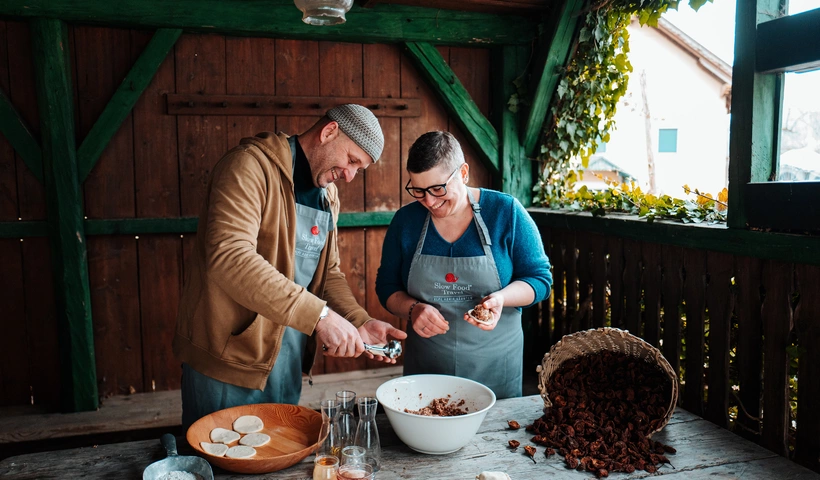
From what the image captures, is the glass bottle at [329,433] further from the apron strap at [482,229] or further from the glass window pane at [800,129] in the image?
the glass window pane at [800,129]

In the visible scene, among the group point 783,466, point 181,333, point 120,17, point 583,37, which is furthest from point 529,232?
point 120,17

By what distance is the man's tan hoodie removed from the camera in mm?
1919

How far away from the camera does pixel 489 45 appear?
4.47 metres

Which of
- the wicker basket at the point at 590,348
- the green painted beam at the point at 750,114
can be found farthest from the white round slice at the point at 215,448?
the green painted beam at the point at 750,114

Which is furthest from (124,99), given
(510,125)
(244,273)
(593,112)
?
(593,112)

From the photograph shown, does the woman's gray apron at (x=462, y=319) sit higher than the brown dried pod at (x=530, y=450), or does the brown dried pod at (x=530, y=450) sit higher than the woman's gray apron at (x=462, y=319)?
the woman's gray apron at (x=462, y=319)

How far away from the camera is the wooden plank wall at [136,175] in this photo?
12.4ft

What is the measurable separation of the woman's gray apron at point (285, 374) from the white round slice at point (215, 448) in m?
0.56

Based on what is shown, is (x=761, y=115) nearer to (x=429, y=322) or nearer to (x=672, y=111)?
(x=429, y=322)

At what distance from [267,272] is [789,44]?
214 centimetres

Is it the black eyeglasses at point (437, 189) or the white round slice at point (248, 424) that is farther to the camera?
the black eyeglasses at point (437, 189)

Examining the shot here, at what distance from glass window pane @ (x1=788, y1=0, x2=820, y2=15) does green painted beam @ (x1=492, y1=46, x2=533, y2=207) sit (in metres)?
2.21

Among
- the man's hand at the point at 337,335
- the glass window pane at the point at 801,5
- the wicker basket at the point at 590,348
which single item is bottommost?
the wicker basket at the point at 590,348

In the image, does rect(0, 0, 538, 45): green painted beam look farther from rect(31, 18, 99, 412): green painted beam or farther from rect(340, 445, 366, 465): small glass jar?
rect(340, 445, 366, 465): small glass jar
